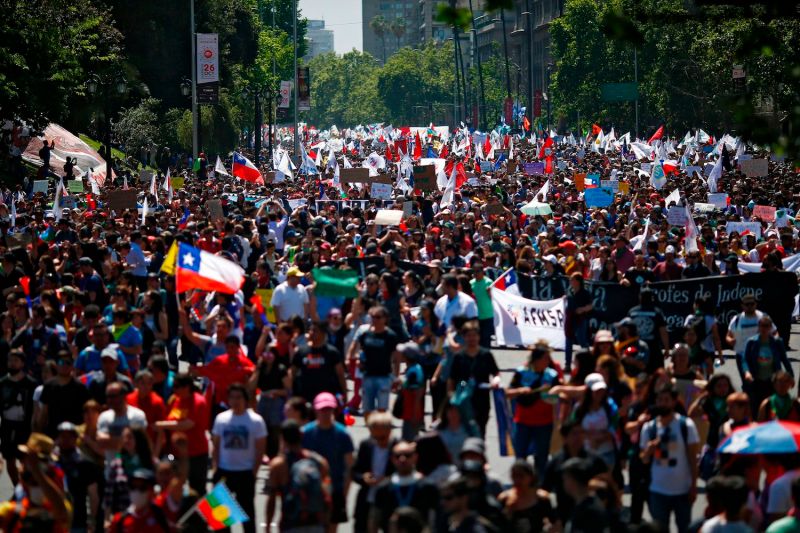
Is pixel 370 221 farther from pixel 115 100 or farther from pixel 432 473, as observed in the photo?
pixel 115 100

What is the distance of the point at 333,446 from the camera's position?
9953mm

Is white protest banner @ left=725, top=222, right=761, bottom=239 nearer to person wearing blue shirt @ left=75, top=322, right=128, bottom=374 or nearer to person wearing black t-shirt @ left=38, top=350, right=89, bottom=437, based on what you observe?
person wearing blue shirt @ left=75, top=322, right=128, bottom=374

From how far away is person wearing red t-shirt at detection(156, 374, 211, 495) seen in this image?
10969 mm

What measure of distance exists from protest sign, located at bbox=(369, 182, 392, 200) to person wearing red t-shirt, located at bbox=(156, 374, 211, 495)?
2315 cm

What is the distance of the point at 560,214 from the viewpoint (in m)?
29.2

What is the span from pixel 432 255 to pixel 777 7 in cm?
1485

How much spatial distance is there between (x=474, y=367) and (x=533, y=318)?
6.37m

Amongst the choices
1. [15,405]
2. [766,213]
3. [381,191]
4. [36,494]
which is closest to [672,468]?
[36,494]

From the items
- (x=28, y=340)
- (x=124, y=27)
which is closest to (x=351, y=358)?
(x=28, y=340)

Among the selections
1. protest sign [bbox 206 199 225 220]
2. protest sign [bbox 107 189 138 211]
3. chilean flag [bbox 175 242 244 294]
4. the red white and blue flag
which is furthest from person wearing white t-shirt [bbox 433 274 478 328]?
protest sign [bbox 107 189 138 211]

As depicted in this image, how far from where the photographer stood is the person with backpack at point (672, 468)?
10.2 metres

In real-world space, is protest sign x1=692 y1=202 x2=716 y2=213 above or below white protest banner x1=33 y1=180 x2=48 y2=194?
below

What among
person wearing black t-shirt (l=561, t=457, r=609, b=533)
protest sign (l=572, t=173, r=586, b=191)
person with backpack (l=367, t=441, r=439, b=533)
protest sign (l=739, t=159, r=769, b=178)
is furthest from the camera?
protest sign (l=739, t=159, r=769, b=178)

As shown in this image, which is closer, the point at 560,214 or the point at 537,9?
the point at 560,214
